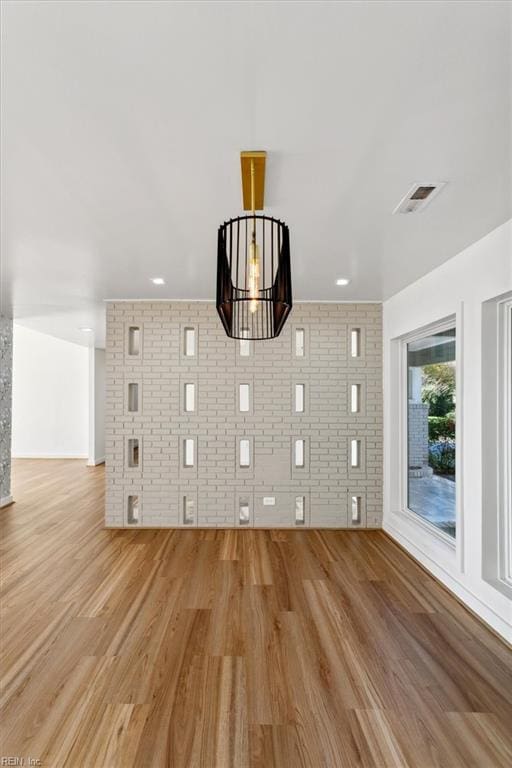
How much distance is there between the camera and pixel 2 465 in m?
5.89

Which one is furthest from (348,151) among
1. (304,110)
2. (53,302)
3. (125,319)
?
(53,302)

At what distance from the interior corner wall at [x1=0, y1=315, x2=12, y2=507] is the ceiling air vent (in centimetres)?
553

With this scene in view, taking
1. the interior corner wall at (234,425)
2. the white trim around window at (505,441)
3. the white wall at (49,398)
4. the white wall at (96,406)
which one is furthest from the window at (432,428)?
the white wall at (49,398)

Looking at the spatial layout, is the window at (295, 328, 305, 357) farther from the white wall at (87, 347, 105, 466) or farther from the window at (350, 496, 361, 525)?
the white wall at (87, 347, 105, 466)

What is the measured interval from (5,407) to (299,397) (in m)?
4.10

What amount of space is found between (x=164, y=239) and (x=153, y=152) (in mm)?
1132

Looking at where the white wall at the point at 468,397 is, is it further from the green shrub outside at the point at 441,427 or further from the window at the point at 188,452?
the window at the point at 188,452

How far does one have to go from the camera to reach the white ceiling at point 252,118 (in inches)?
49.6

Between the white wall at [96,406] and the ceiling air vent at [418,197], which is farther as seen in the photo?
the white wall at [96,406]

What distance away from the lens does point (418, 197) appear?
2.33 m

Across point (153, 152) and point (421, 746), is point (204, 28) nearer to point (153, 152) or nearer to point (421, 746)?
point (153, 152)

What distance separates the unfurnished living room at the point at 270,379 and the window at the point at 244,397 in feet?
0.11

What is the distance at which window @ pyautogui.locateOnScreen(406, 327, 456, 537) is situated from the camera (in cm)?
372

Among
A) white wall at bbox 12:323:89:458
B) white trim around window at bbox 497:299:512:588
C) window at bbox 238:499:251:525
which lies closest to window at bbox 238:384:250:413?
window at bbox 238:499:251:525
